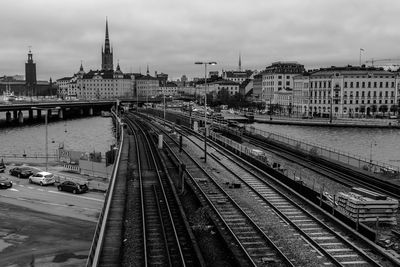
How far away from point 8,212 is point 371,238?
2017cm

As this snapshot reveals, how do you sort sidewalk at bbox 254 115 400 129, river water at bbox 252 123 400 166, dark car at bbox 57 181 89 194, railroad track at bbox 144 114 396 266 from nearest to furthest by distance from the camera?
railroad track at bbox 144 114 396 266
dark car at bbox 57 181 89 194
river water at bbox 252 123 400 166
sidewalk at bbox 254 115 400 129

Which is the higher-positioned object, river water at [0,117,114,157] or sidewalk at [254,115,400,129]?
sidewalk at [254,115,400,129]

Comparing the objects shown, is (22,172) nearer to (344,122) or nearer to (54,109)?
(344,122)

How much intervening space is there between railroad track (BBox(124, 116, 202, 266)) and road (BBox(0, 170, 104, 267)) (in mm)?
2918

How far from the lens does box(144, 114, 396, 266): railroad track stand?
15750mm

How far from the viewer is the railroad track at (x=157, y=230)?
51.0 ft

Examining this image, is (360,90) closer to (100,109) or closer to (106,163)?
(106,163)

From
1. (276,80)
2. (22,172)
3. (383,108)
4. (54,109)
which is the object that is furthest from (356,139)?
(54,109)

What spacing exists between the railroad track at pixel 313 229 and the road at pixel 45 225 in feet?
28.6

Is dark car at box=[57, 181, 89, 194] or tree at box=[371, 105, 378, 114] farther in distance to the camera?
tree at box=[371, 105, 378, 114]

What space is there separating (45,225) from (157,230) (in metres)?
8.97

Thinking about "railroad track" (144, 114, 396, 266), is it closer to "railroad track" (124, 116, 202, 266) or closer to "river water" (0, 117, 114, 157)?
"railroad track" (124, 116, 202, 266)

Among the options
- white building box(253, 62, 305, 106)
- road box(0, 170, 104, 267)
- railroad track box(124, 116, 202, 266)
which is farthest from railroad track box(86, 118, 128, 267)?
white building box(253, 62, 305, 106)

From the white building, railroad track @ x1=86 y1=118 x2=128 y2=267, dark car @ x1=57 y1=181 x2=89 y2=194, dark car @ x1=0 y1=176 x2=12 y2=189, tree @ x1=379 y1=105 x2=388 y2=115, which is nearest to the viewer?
railroad track @ x1=86 y1=118 x2=128 y2=267
